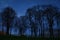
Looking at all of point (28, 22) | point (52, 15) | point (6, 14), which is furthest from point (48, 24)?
point (6, 14)

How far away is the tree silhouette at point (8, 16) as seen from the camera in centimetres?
989

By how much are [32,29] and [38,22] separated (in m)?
0.60

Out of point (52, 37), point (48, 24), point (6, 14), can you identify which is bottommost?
point (52, 37)

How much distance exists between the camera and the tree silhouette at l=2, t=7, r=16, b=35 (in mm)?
9889

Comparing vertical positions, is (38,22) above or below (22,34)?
above

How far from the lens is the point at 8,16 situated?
1019cm

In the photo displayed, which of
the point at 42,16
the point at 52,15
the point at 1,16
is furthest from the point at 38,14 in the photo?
the point at 1,16

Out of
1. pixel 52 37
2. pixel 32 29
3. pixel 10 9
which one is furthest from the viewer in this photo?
pixel 10 9

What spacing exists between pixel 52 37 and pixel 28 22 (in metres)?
1.84

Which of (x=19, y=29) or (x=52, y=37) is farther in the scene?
(x=19, y=29)

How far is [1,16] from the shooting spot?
33.9 feet

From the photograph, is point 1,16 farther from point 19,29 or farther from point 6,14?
point 19,29

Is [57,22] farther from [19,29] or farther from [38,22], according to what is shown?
[19,29]

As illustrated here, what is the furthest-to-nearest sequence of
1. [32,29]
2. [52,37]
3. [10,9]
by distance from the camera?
[10,9], [32,29], [52,37]
